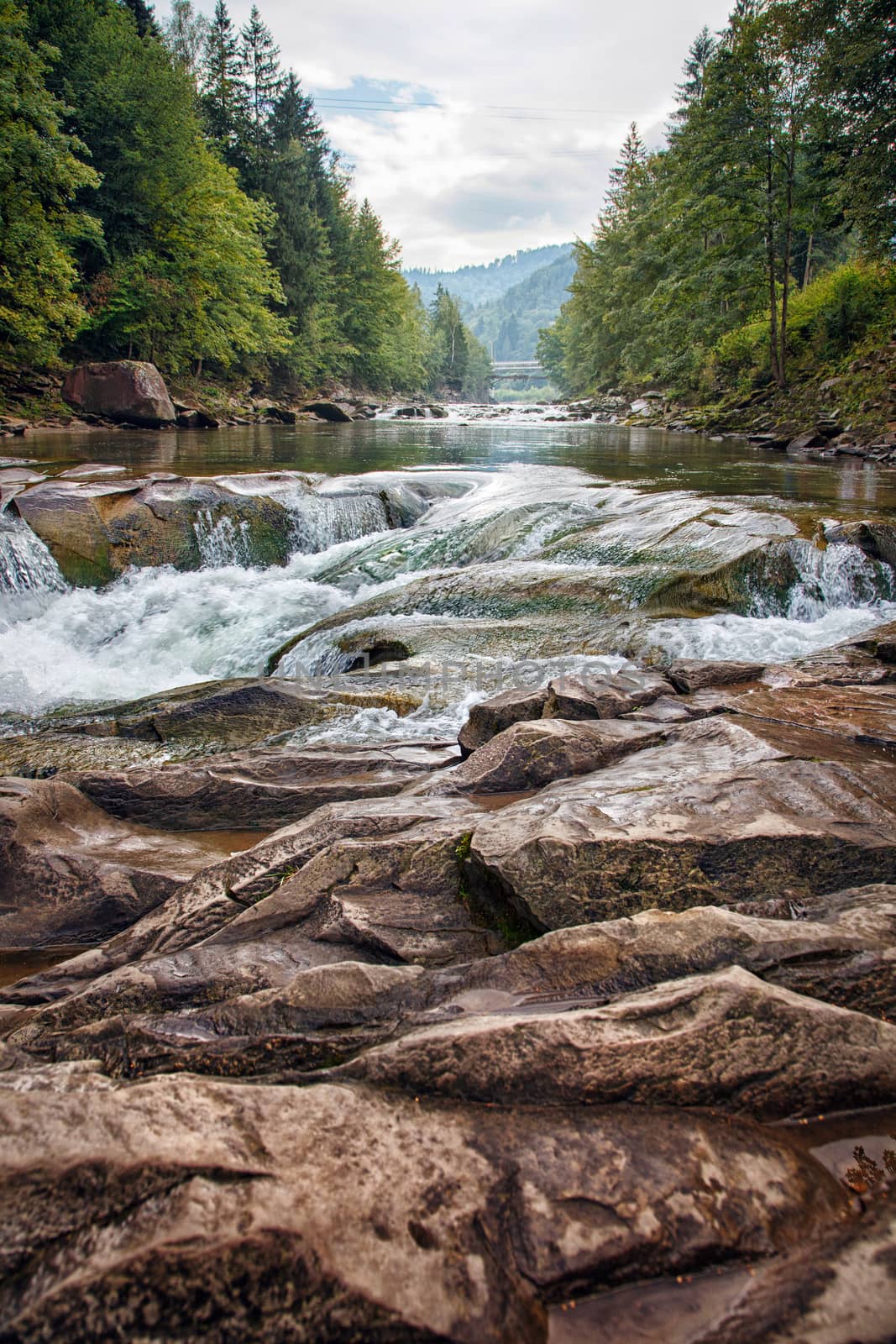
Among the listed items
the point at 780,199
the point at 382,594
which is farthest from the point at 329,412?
the point at 382,594

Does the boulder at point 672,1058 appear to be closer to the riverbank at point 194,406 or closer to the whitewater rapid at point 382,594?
the whitewater rapid at point 382,594

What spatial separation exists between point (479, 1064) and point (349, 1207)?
45cm

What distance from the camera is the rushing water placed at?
6773 mm

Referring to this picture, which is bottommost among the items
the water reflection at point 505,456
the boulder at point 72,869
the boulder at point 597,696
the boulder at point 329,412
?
the boulder at point 72,869

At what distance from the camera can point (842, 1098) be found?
1701mm

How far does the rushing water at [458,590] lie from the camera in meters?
6.77

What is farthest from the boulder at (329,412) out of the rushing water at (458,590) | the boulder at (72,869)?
the boulder at (72,869)

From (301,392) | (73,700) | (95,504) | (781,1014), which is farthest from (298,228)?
(781,1014)

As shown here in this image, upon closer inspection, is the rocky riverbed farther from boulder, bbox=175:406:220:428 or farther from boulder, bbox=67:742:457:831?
boulder, bbox=175:406:220:428

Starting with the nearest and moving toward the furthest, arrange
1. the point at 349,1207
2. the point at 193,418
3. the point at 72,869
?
the point at 349,1207 < the point at 72,869 < the point at 193,418

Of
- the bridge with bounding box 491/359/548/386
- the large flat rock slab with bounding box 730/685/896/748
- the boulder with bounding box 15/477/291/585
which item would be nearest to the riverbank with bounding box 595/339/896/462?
the boulder with bounding box 15/477/291/585

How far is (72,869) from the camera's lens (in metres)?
3.42

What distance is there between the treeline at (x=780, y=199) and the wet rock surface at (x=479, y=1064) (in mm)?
19991

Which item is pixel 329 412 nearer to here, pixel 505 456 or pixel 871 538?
pixel 505 456
